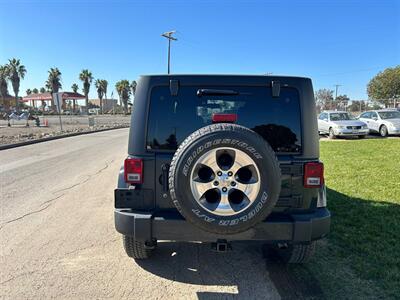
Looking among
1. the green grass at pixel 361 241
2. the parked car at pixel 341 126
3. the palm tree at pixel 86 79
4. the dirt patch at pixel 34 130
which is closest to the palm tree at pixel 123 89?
the palm tree at pixel 86 79

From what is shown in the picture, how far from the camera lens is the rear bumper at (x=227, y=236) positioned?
2.92 metres

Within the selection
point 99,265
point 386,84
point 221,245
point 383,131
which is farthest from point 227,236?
point 386,84

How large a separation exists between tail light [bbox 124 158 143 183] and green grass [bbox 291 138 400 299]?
1.93 m

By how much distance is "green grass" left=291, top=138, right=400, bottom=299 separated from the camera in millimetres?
3145

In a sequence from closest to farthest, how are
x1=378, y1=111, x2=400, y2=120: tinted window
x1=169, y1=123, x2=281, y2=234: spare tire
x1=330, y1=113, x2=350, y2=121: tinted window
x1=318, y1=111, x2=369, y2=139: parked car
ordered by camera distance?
x1=169, y1=123, x2=281, y2=234: spare tire → x1=318, y1=111, x2=369, y2=139: parked car → x1=378, y1=111, x2=400, y2=120: tinted window → x1=330, y1=113, x2=350, y2=121: tinted window

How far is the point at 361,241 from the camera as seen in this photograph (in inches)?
162

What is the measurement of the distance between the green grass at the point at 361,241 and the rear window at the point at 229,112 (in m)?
1.37

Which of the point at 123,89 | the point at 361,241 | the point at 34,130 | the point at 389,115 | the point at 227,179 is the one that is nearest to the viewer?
the point at 227,179

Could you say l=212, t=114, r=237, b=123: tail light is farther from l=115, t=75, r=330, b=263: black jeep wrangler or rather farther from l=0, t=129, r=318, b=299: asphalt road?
l=0, t=129, r=318, b=299: asphalt road

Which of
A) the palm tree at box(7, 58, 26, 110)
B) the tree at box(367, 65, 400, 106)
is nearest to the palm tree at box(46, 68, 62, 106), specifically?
the palm tree at box(7, 58, 26, 110)

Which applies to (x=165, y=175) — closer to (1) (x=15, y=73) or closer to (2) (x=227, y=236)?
(2) (x=227, y=236)

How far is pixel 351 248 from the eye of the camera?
3947 millimetres

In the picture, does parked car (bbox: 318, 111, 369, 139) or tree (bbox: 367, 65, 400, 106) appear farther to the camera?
tree (bbox: 367, 65, 400, 106)

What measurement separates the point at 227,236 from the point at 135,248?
116 cm
